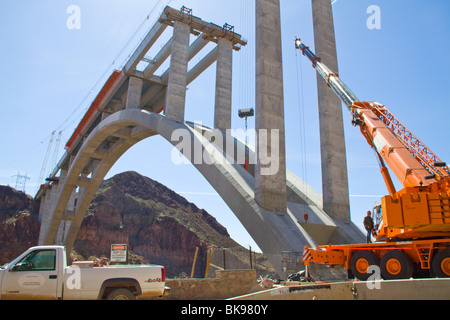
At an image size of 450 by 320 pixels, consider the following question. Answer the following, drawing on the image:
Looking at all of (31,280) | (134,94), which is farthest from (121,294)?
(134,94)

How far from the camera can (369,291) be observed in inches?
263

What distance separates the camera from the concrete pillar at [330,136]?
63.5 feet

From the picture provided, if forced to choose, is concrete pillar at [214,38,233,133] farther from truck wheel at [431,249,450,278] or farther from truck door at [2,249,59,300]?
truck door at [2,249,59,300]

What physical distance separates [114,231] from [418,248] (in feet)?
273

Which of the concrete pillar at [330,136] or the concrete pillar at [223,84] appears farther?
the concrete pillar at [223,84]

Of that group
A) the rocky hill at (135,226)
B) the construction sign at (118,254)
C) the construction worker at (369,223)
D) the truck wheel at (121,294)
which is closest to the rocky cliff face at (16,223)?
the rocky hill at (135,226)

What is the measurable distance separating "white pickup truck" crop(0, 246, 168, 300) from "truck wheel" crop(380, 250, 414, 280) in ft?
21.1

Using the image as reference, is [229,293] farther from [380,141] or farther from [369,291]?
[380,141]

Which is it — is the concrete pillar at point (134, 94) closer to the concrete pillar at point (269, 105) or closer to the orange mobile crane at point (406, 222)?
the concrete pillar at point (269, 105)

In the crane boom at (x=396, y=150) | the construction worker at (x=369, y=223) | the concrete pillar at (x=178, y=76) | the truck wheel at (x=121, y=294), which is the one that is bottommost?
the truck wheel at (x=121, y=294)

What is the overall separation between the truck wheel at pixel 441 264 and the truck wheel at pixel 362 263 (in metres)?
1.52

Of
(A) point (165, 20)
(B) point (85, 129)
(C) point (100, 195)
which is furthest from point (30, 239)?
(A) point (165, 20)

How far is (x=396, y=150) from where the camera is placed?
11.4 meters

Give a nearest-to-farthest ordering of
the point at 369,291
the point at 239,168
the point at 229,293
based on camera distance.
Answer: the point at 369,291 → the point at 229,293 → the point at 239,168
